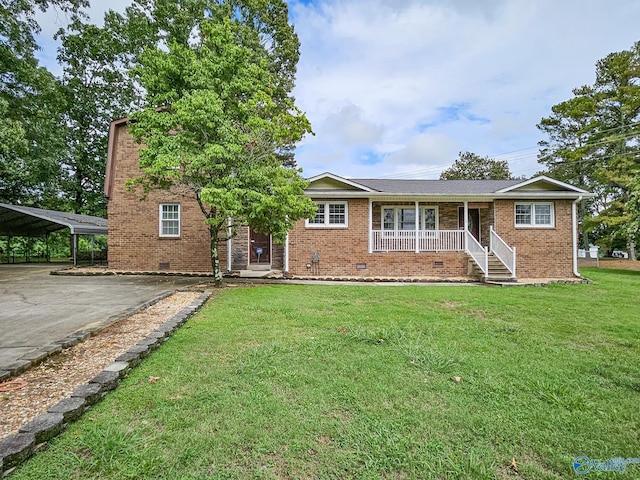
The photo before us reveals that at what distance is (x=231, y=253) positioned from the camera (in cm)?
1395

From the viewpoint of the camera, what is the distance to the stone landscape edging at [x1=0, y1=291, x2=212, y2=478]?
2.07m

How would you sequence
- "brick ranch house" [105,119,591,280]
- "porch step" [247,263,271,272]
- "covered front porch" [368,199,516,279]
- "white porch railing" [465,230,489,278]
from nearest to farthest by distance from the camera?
"white porch railing" [465,230,489,278] → "covered front porch" [368,199,516,279] → "brick ranch house" [105,119,591,280] → "porch step" [247,263,271,272]

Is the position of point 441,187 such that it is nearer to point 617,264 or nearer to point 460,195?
point 460,195

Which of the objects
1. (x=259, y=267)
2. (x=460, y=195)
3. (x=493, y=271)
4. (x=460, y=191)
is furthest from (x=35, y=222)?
(x=493, y=271)

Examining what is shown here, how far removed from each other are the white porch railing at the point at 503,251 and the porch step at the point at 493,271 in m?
0.15

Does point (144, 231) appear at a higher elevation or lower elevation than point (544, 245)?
higher

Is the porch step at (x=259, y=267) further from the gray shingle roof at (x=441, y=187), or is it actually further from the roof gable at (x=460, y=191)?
the gray shingle roof at (x=441, y=187)

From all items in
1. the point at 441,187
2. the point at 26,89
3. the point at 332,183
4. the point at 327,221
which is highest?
the point at 26,89

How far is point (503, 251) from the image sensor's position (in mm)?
12406

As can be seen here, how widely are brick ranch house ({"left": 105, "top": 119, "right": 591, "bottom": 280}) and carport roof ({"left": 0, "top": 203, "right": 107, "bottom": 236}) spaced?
3.46 m

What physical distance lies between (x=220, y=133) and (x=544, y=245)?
41.8 ft

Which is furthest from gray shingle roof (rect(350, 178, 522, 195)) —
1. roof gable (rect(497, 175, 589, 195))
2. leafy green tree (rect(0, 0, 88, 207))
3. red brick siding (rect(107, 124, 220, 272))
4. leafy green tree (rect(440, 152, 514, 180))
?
leafy green tree (rect(440, 152, 514, 180))

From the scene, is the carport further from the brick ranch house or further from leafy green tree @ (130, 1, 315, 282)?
leafy green tree @ (130, 1, 315, 282)

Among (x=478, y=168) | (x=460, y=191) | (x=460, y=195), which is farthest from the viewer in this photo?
(x=478, y=168)
